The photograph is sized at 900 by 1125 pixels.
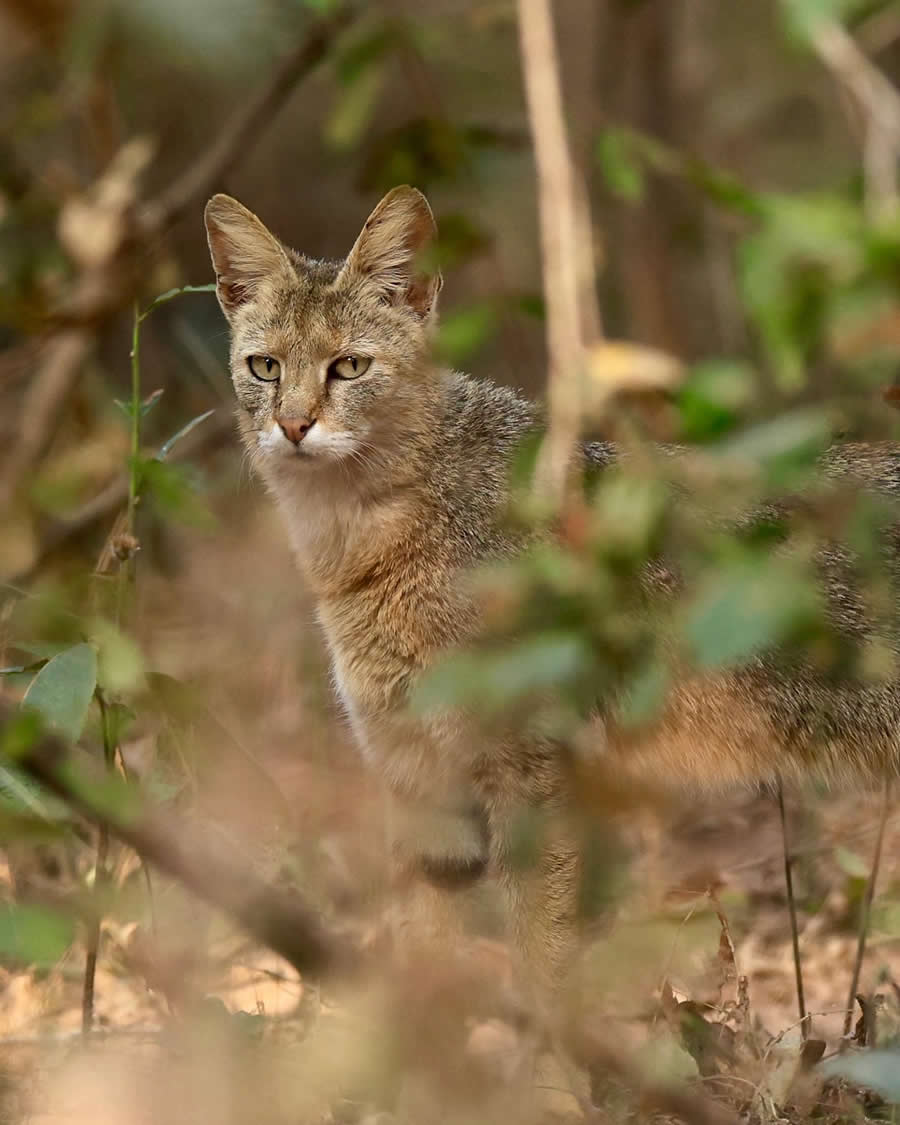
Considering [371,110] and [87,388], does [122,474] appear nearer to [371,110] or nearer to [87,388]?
[87,388]

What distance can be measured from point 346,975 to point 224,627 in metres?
6.07

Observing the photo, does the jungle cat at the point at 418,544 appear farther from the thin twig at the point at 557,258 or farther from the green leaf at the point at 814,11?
the green leaf at the point at 814,11

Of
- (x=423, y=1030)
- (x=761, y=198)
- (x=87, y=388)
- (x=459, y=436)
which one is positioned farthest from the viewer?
(x=87, y=388)

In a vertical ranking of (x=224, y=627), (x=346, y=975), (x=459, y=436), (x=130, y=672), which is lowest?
(x=224, y=627)

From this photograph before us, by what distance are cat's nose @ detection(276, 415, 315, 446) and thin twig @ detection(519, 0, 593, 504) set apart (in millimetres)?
2320

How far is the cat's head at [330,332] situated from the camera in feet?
13.7

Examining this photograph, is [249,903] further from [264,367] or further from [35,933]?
[264,367]

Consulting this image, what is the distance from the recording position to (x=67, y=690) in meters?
2.69

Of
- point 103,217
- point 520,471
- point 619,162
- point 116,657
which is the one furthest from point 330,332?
point 520,471

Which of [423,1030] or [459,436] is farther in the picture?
[459,436]

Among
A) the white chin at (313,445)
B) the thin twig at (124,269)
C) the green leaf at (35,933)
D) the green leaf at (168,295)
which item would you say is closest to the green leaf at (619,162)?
the green leaf at (168,295)

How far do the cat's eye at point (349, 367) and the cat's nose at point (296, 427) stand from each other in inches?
10.6

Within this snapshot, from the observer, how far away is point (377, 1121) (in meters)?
3.45

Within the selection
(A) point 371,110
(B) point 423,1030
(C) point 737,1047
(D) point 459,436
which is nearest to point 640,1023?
(C) point 737,1047
